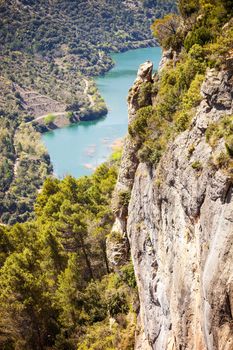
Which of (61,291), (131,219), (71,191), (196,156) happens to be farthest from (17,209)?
(196,156)

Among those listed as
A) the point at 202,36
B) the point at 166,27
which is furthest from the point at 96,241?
the point at 202,36

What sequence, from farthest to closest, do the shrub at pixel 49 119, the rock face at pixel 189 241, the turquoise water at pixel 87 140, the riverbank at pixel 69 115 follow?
1. the shrub at pixel 49 119
2. the riverbank at pixel 69 115
3. the turquoise water at pixel 87 140
4. the rock face at pixel 189 241

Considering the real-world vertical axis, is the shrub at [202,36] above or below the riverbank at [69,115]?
below

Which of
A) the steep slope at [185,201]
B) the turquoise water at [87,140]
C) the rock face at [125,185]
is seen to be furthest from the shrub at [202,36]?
the turquoise water at [87,140]

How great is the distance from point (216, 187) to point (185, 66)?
10.3 m

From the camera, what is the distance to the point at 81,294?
3525 cm

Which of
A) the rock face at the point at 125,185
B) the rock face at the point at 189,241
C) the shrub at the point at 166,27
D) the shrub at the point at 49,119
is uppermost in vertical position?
the shrub at the point at 49,119

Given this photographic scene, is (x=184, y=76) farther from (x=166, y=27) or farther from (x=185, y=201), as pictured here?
(x=166, y=27)

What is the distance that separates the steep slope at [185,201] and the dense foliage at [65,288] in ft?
14.0

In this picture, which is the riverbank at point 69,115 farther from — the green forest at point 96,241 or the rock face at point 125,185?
the rock face at point 125,185

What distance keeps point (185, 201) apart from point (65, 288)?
18951mm

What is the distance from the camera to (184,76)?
24.5 meters

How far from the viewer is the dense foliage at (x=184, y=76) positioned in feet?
69.3

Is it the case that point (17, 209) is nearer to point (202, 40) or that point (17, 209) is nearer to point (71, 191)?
point (71, 191)
